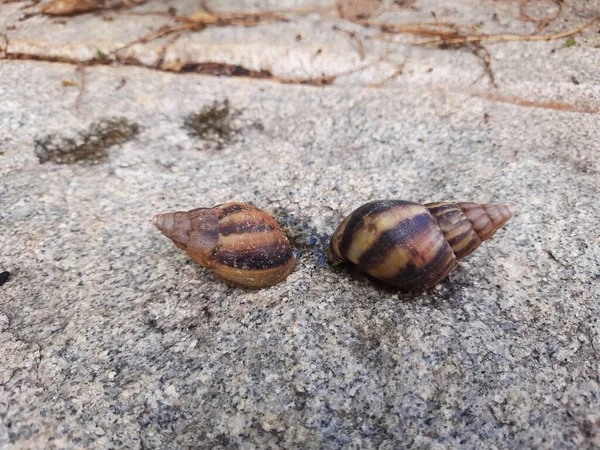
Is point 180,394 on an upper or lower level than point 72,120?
lower

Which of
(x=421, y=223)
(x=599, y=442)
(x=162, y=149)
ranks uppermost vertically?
(x=421, y=223)

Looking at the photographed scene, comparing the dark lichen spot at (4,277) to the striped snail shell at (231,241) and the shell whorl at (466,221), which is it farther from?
the shell whorl at (466,221)

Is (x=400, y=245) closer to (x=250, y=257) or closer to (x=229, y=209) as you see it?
(x=250, y=257)

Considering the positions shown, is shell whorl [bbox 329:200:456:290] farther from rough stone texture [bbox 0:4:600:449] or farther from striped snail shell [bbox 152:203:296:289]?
striped snail shell [bbox 152:203:296:289]

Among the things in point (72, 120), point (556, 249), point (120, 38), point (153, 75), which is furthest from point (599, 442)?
point (120, 38)

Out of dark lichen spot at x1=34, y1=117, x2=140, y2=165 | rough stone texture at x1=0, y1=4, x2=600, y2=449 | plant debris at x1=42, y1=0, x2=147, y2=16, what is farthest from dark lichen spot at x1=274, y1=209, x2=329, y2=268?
plant debris at x1=42, y1=0, x2=147, y2=16

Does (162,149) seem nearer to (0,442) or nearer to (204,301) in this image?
(204,301)
